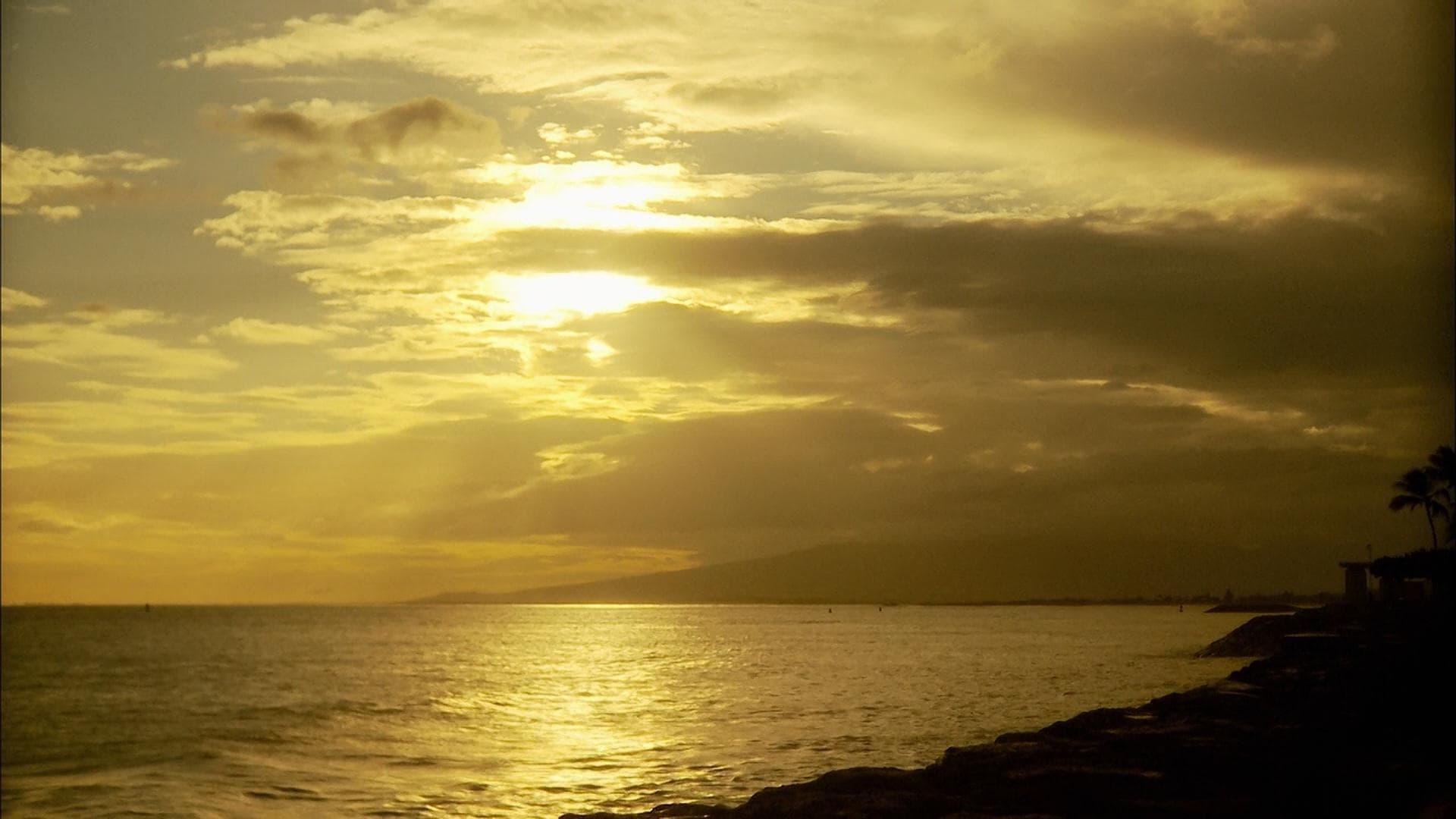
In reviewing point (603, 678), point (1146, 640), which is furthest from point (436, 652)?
point (1146, 640)

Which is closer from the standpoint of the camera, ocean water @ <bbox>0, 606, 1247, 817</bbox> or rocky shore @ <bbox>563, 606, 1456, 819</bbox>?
rocky shore @ <bbox>563, 606, 1456, 819</bbox>

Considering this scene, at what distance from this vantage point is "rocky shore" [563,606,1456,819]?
16.9 metres

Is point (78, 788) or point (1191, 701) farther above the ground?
point (1191, 701)

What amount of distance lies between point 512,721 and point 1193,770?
3826 cm

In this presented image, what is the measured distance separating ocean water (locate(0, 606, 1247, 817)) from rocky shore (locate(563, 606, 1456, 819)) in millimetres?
7460

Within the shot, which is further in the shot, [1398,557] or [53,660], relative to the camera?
[53,660]

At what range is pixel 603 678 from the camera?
8012 cm

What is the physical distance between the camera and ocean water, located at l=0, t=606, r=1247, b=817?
107 ft

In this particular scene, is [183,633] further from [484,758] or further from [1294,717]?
[1294,717]

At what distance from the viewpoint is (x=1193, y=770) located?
19406mm

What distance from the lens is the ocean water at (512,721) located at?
32719 mm

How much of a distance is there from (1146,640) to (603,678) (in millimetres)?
60586

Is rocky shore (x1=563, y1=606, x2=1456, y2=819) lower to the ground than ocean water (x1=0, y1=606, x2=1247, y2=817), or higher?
higher

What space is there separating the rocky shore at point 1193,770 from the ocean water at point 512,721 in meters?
7.46
